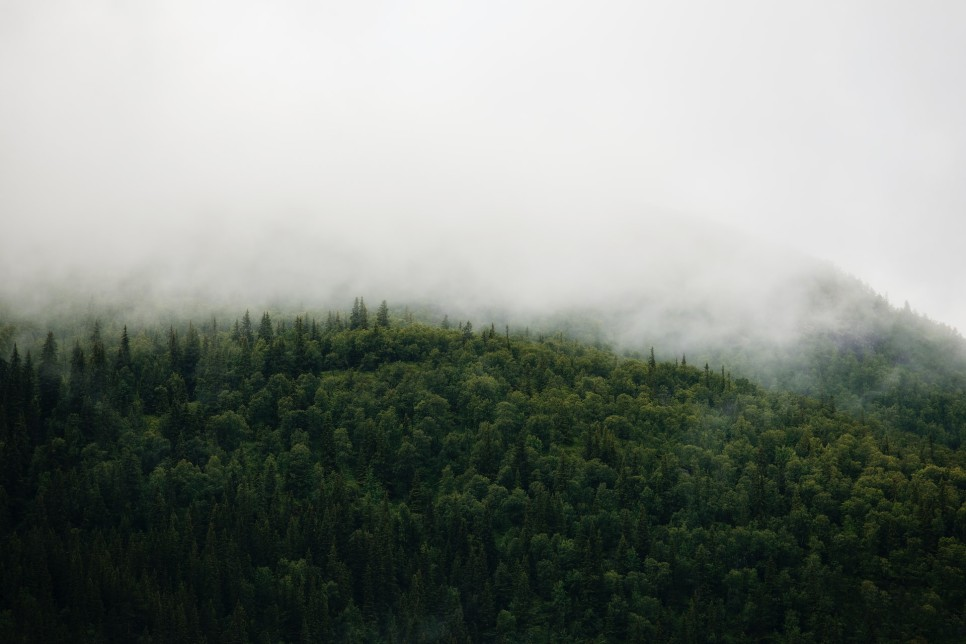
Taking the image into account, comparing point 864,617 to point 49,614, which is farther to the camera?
point 864,617

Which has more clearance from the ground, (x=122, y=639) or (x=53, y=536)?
(x=53, y=536)

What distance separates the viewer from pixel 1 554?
188125 mm

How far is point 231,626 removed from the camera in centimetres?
18900

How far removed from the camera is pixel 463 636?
197 meters

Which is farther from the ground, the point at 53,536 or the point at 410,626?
the point at 53,536

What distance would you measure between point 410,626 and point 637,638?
42209 mm

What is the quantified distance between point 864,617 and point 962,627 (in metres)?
17.2

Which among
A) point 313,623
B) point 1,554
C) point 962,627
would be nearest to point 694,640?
point 962,627

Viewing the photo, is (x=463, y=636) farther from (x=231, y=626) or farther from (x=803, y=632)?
(x=803, y=632)

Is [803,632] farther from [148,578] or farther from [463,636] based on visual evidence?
[148,578]

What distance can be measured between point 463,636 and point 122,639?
198 ft

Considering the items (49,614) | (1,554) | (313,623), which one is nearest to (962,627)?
(313,623)

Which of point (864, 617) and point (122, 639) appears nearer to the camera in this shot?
point (122, 639)

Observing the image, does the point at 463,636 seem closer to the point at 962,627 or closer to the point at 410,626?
the point at 410,626
